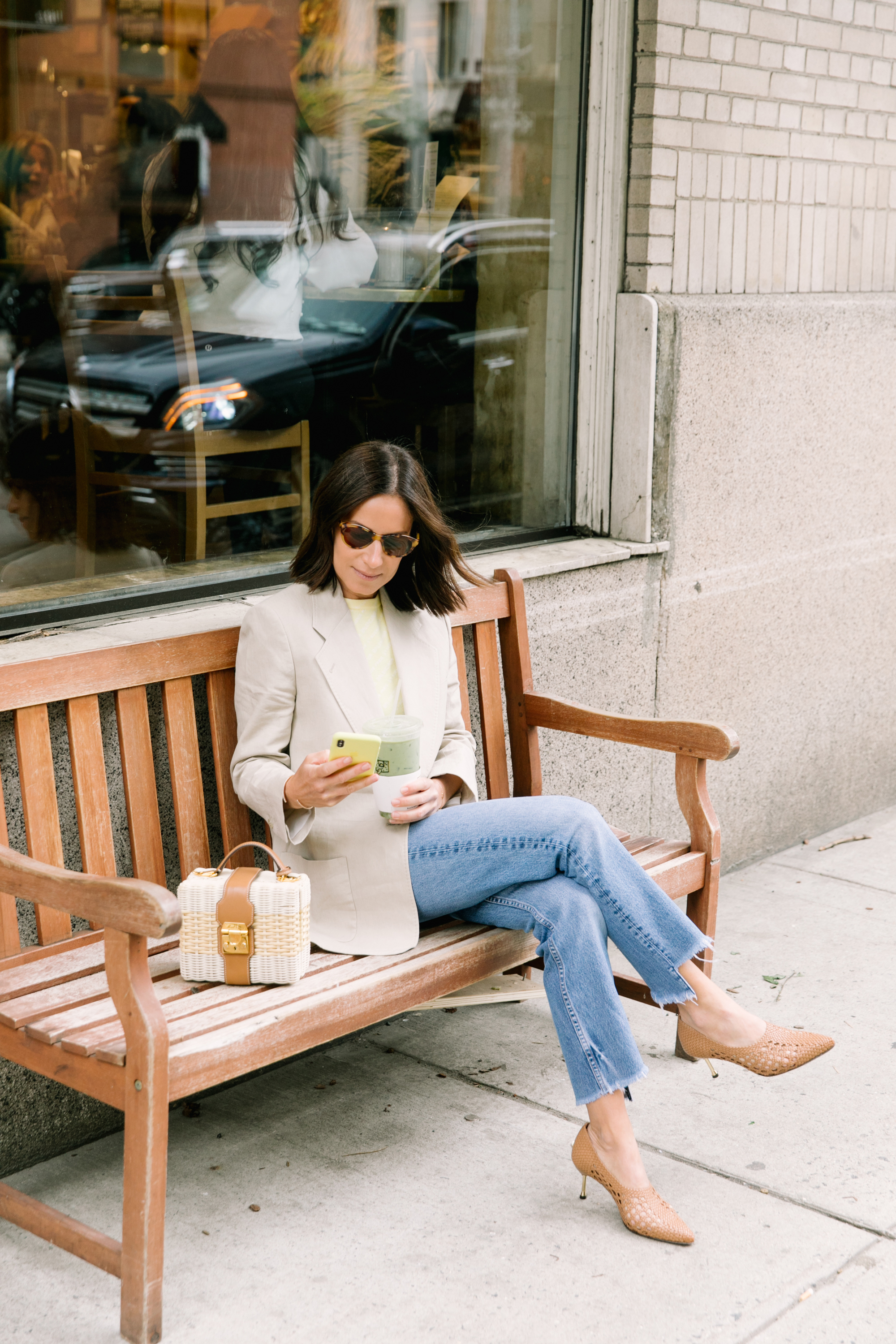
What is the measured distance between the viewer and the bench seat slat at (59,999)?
260 cm

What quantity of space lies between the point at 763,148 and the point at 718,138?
0.26m

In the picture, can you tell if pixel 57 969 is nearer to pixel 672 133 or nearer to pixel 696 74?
pixel 672 133

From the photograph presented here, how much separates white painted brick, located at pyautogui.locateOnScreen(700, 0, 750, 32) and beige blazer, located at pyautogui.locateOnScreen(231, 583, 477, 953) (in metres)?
2.44

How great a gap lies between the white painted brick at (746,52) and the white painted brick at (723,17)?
3cm

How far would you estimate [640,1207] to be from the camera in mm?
2838

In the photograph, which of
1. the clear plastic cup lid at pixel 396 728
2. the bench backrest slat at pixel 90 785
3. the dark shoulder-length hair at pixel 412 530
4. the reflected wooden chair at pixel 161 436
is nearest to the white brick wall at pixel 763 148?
the reflected wooden chair at pixel 161 436

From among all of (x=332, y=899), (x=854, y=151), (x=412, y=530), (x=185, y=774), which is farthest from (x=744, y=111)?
(x=332, y=899)

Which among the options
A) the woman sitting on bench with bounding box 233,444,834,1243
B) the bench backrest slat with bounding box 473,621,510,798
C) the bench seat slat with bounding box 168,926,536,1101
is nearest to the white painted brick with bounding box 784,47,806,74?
the bench backrest slat with bounding box 473,621,510,798

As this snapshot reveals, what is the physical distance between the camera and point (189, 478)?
427 cm

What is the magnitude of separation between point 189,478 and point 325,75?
1299 millimetres

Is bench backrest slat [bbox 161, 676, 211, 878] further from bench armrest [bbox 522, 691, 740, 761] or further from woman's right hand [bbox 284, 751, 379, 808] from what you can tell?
bench armrest [bbox 522, 691, 740, 761]

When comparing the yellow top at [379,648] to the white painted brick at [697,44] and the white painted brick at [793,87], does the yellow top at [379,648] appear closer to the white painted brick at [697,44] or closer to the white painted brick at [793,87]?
the white painted brick at [697,44]

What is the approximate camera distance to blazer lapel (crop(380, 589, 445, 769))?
10.6 feet

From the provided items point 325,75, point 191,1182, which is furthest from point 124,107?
point 191,1182
